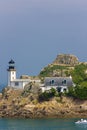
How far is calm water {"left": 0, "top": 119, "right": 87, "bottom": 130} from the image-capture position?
7849 cm

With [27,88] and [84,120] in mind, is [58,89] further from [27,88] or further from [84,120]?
[84,120]

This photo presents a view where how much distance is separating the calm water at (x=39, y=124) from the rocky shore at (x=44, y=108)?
248 centimetres

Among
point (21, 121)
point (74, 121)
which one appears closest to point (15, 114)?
point (21, 121)

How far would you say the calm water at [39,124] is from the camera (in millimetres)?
78494

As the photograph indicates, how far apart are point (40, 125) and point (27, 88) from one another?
13.5 meters

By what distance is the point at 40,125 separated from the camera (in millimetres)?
81000

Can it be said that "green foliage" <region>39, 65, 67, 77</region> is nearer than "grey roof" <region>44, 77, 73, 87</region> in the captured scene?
No

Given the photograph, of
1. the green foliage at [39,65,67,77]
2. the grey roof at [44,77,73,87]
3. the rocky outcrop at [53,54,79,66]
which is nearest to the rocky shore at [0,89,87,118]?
the grey roof at [44,77,73,87]

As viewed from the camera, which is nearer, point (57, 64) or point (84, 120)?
point (84, 120)

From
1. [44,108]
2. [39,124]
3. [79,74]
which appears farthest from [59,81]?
[39,124]

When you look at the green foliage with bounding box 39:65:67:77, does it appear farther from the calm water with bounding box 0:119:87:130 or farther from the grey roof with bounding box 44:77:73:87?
the calm water with bounding box 0:119:87:130

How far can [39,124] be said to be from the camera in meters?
82.0

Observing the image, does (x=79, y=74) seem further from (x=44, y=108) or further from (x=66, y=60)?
(x=44, y=108)

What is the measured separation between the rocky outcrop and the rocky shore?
1567 centimetres
